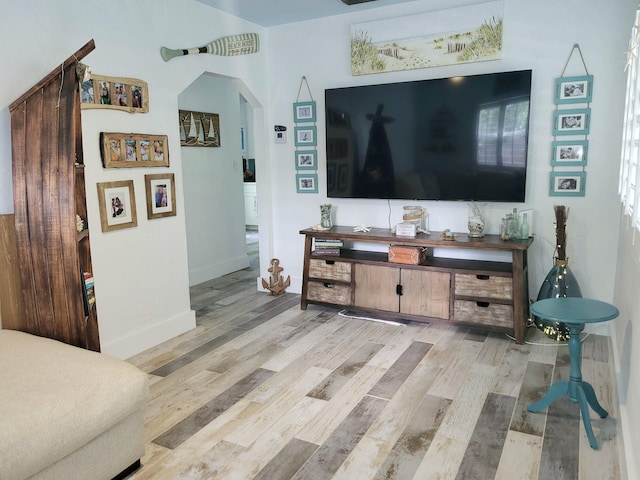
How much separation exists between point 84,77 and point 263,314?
232 cm

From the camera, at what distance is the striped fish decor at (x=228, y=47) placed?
11.3 feet

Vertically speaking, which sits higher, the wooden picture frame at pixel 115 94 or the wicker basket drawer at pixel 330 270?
the wooden picture frame at pixel 115 94

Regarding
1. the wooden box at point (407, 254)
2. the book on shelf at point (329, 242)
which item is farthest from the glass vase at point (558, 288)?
the book on shelf at point (329, 242)

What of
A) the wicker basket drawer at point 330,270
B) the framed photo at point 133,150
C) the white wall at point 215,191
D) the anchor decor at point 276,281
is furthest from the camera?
the white wall at point 215,191

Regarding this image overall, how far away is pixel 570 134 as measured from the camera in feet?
11.1

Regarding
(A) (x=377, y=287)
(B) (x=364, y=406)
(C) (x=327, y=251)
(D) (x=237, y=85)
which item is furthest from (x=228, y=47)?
(B) (x=364, y=406)

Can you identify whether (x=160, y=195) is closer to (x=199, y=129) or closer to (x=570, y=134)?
(x=199, y=129)

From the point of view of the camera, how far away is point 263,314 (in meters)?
4.07

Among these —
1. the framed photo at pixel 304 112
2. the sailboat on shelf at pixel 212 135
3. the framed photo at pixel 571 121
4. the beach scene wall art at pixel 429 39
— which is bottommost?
the framed photo at pixel 571 121

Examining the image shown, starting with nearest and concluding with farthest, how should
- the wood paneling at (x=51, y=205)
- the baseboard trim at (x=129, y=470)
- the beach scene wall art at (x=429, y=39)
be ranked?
1. the baseboard trim at (x=129, y=470)
2. the wood paneling at (x=51, y=205)
3. the beach scene wall art at (x=429, y=39)

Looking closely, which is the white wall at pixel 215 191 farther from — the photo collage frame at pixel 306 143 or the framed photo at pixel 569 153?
the framed photo at pixel 569 153

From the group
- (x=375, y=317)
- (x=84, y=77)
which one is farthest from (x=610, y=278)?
(x=84, y=77)

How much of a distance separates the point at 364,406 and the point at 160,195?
6.65 feet

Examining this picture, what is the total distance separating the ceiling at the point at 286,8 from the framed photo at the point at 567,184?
5.86 feet
